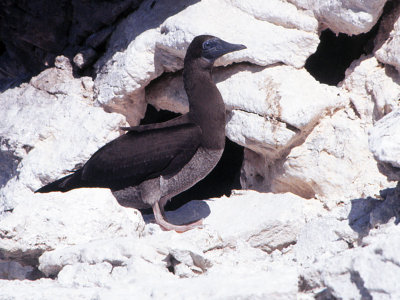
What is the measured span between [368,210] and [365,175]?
1320 mm

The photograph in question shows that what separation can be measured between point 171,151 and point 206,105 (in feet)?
1.62

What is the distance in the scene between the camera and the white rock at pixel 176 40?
20.9ft

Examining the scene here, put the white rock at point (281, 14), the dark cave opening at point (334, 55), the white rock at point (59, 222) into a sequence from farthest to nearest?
1. the dark cave opening at point (334, 55)
2. the white rock at point (281, 14)
3. the white rock at point (59, 222)

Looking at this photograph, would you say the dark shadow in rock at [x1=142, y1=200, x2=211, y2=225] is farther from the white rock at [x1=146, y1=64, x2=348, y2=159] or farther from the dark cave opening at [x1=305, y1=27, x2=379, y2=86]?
the dark cave opening at [x1=305, y1=27, x2=379, y2=86]

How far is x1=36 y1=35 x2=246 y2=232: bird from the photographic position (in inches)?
238

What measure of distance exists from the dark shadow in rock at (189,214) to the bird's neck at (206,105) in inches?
24.8

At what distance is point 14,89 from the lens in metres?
7.62

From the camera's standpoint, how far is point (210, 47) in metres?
6.06

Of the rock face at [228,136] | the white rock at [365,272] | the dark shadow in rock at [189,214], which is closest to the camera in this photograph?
the white rock at [365,272]

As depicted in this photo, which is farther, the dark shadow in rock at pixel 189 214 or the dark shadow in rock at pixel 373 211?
the dark shadow in rock at pixel 189 214

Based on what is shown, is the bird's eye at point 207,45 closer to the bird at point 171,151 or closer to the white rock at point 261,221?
the bird at point 171,151

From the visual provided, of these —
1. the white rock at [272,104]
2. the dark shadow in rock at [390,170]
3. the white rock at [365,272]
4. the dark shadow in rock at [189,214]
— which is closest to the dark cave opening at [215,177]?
the dark shadow in rock at [189,214]

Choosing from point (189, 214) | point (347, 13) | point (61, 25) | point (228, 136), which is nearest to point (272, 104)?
point (228, 136)

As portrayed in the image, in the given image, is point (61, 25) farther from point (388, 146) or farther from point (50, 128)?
point (388, 146)
